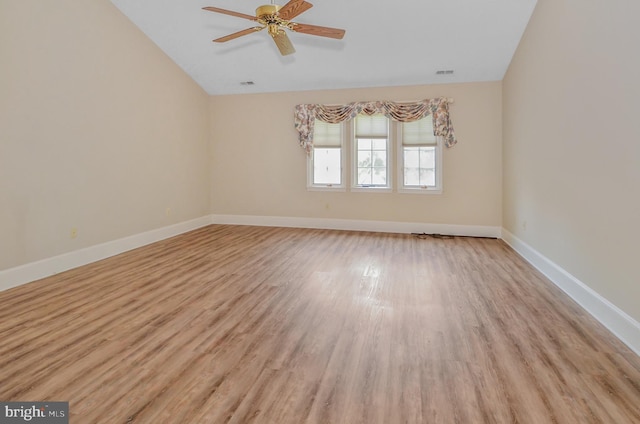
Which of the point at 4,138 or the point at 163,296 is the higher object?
the point at 4,138

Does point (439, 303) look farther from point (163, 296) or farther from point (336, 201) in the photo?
point (336, 201)

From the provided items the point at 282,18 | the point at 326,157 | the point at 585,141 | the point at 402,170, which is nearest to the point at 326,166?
the point at 326,157

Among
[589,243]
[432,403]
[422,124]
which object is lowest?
[432,403]

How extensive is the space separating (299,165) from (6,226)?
4.64 meters

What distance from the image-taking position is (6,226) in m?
3.60

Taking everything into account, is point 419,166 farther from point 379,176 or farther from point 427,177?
point 379,176

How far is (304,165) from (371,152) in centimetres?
138

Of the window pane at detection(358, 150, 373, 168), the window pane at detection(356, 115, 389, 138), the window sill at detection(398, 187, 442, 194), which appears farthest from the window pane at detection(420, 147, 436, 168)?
the window pane at detection(358, 150, 373, 168)

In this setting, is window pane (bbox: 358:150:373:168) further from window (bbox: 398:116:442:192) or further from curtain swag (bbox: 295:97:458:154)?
curtain swag (bbox: 295:97:458:154)

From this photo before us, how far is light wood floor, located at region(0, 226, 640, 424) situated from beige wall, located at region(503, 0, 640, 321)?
1.72ft

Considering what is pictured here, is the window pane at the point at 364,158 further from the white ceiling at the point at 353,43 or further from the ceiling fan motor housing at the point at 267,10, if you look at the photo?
the ceiling fan motor housing at the point at 267,10

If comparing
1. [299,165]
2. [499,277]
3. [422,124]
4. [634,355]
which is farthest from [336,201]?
[634,355]

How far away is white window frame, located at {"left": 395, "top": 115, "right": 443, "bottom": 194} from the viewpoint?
6355 mm

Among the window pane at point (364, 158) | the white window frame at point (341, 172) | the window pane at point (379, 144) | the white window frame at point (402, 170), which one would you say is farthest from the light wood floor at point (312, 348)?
the window pane at point (379, 144)
